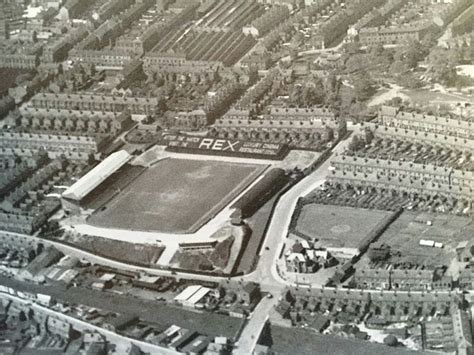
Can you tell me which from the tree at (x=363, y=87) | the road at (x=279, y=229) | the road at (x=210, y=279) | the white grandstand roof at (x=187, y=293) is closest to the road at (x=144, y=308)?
the road at (x=210, y=279)

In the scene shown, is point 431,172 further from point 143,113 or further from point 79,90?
point 79,90

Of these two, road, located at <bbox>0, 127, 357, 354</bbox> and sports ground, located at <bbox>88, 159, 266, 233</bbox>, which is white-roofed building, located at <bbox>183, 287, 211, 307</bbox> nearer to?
road, located at <bbox>0, 127, 357, 354</bbox>

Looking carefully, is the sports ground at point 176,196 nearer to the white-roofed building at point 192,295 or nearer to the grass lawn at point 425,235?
the white-roofed building at point 192,295

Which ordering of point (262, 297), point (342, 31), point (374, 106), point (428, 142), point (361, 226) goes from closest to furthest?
point (262, 297) < point (361, 226) < point (428, 142) < point (374, 106) < point (342, 31)

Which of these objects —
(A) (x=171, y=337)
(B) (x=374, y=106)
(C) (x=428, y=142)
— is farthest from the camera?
(B) (x=374, y=106)

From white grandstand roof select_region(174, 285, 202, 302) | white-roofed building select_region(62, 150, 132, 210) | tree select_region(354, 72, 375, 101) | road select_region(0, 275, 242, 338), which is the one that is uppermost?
tree select_region(354, 72, 375, 101)

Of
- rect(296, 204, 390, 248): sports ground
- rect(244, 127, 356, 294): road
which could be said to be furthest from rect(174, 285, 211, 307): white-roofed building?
rect(296, 204, 390, 248): sports ground

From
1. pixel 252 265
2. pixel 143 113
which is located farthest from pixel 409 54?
pixel 252 265
